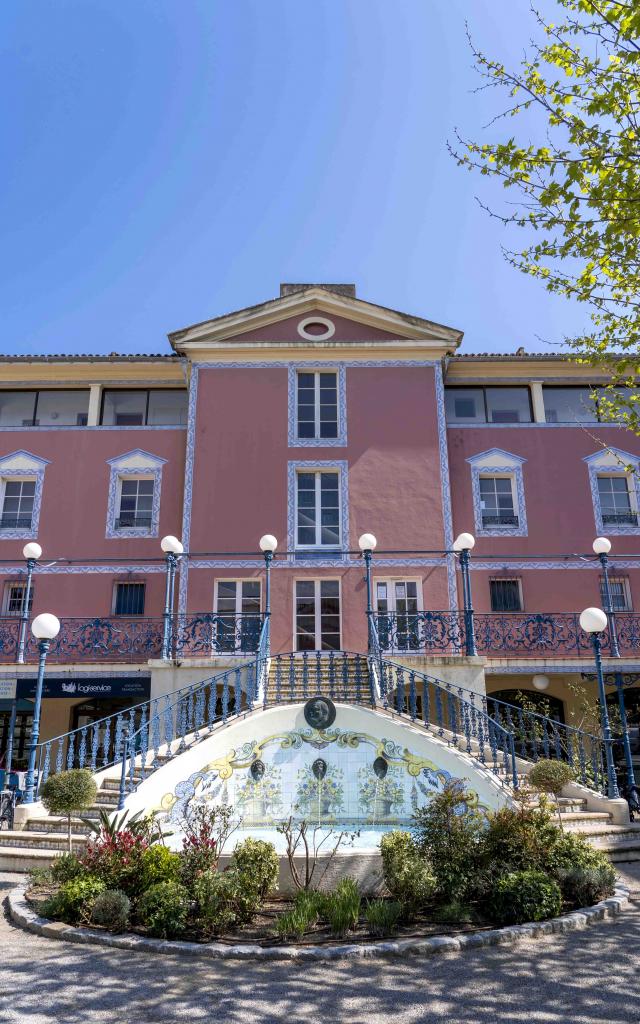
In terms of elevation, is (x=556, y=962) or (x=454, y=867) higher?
(x=454, y=867)

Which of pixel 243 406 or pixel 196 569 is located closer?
pixel 196 569

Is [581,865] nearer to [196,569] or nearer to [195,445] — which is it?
[196,569]

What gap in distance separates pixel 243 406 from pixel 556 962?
14.6m

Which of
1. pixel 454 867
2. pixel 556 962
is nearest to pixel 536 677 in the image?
pixel 454 867

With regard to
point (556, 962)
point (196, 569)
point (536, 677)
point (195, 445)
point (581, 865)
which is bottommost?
point (556, 962)

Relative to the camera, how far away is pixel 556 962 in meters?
6.21

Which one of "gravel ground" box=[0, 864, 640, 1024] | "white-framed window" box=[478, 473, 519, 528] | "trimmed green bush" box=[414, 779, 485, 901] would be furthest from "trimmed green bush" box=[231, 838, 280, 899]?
"white-framed window" box=[478, 473, 519, 528]

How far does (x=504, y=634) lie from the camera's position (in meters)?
17.2

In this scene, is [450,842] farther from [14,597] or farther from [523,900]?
[14,597]

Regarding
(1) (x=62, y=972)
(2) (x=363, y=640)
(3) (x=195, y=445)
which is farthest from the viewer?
(3) (x=195, y=445)

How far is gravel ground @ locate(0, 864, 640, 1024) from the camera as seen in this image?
17.0 ft

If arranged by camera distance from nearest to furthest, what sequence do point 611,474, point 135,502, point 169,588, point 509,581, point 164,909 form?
point 164,909 < point 169,588 < point 509,581 < point 135,502 < point 611,474

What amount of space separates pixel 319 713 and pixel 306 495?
8.49 m

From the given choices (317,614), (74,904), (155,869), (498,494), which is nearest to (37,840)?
(74,904)
